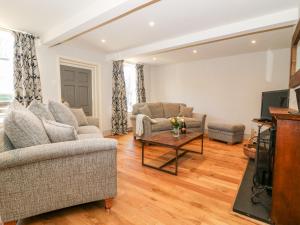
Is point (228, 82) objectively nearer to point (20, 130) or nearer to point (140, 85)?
point (140, 85)

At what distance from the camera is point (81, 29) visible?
2744mm

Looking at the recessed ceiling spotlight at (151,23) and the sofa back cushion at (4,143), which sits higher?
the recessed ceiling spotlight at (151,23)

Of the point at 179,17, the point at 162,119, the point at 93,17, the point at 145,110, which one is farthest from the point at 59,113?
the point at 162,119

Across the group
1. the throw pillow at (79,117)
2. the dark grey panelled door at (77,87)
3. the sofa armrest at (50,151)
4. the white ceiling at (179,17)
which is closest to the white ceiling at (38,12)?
the white ceiling at (179,17)

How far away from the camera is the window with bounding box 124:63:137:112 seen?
5.88m

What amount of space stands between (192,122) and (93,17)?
3261 millimetres

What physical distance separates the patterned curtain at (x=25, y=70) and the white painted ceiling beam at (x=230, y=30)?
2.21 m

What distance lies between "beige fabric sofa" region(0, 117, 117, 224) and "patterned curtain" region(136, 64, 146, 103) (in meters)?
4.50

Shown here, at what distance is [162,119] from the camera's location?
4.64 m

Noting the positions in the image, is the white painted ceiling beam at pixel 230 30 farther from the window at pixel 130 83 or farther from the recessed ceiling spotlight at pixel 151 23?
the window at pixel 130 83

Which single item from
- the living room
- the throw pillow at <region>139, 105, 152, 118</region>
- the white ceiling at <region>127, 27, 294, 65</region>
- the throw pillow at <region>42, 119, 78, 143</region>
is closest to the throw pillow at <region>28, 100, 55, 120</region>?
the living room

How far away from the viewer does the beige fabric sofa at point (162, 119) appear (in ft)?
13.5

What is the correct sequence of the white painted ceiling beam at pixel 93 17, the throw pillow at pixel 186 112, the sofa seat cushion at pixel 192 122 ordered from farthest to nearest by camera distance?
the throw pillow at pixel 186 112
the sofa seat cushion at pixel 192 122
the white painted ceiling beam at pixel 93 17

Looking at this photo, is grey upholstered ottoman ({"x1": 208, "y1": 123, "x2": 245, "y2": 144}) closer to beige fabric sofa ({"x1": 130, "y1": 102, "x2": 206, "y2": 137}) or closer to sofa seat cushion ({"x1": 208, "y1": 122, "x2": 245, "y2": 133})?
sofa seat cushion ({"x1": 208, "y1": 122, "x2": 245, "y2": 133})
